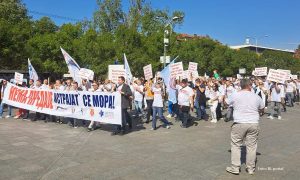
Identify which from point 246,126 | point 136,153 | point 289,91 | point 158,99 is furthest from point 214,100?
point 289,91

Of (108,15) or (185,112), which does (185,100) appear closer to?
(185,112)

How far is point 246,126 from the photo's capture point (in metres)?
6.28

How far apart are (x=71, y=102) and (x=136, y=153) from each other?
4.61 metres

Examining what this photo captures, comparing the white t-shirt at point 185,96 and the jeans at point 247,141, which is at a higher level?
the white t-shirt at point 185,96

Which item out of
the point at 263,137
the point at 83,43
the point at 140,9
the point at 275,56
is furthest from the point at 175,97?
the point at 275,56

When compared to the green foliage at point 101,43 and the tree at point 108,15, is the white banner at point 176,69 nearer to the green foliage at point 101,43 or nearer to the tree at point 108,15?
the green foliage at point 101,43

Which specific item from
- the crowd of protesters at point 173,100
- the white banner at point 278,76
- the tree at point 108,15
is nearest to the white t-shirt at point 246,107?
the crowd of protesters at point 173,100

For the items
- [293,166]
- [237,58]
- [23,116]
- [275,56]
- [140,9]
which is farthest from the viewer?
[275,56]

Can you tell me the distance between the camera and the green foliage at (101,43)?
3081 cm

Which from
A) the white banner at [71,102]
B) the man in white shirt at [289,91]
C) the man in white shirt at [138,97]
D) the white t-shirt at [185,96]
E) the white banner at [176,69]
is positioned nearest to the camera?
the white banner at [71,102]

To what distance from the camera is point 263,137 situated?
32.6 feet

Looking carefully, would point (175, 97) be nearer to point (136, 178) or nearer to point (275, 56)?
point (136, 178)

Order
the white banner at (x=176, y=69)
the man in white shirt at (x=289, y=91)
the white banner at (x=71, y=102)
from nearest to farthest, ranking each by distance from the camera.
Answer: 1. the white banner at (x=71, y=102)
2. the white banner at (x=176, y=69)
3. the man in white shirt at (x=289, y=91)

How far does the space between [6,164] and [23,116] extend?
760 cm
